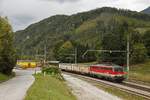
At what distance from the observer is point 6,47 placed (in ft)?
229

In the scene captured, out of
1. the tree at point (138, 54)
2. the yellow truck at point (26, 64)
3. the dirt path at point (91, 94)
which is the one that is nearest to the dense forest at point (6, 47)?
the dirt path at point (91, 94)

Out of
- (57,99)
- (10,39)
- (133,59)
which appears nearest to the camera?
(57,99)

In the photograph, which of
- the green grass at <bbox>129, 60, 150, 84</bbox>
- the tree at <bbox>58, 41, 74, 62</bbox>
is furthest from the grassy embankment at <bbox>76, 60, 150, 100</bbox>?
the tree at <bbox>58, 41, 74, 62</bbox>

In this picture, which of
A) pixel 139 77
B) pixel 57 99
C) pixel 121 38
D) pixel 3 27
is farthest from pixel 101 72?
pixel 57 99

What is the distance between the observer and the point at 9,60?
76.8m

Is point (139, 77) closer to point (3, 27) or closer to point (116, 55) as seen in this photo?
point (3, 27)

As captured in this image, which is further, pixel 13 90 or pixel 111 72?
pixel 111 72

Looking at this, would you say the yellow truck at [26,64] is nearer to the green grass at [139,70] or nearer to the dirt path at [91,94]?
the green grass at [139,70]

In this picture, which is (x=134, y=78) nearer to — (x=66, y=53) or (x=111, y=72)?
(x=111, y=72)

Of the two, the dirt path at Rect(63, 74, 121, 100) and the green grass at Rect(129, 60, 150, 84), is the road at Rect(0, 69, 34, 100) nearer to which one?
the dirt path at Rect(63, 74, 121, 100)

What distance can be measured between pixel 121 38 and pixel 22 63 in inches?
1798

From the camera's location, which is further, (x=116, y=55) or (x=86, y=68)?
(x=116, y=55)

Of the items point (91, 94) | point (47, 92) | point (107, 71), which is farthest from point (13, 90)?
point (107, 71)

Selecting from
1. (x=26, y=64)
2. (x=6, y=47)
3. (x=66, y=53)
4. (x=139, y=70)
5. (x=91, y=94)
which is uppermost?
(x=66, y=53)
